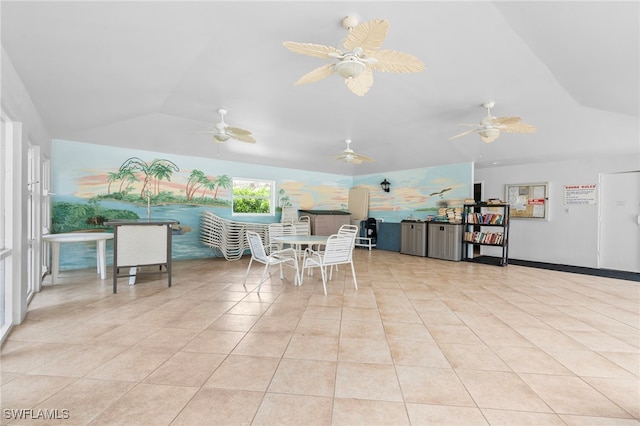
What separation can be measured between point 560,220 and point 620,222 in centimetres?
96

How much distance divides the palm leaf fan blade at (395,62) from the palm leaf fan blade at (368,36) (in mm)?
118

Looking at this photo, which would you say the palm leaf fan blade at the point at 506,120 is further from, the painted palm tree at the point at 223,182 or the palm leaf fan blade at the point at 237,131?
the painted palm tree at the point at 223,182

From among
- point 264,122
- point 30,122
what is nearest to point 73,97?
point 30,122

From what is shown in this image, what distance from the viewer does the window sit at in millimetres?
7871

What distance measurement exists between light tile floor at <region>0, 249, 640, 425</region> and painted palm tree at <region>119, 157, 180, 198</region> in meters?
2.84

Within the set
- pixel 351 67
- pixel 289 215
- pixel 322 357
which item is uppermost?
pixel 351 67

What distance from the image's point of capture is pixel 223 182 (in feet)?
24.7

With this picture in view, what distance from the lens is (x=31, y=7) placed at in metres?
2.10

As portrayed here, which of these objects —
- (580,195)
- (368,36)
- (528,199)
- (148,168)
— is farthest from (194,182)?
(580,195)

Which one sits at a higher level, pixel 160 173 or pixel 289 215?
pixel 160 173

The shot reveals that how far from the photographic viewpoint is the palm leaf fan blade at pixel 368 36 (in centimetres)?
204

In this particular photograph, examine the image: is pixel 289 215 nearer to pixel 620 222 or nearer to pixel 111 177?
pixel 111 177

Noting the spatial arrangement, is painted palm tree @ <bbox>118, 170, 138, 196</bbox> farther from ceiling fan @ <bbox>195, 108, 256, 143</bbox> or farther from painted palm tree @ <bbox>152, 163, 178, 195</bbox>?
ceiling fan @ <bbox>195, 108, 256, 143</bbox>

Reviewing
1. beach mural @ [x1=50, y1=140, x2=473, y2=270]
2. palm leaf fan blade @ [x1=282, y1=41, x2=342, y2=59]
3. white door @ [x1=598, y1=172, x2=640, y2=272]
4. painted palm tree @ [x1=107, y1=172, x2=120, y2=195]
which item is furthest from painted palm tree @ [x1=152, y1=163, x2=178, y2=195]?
white door @ [x1=598, y1=172, x2=640, y2=272]
